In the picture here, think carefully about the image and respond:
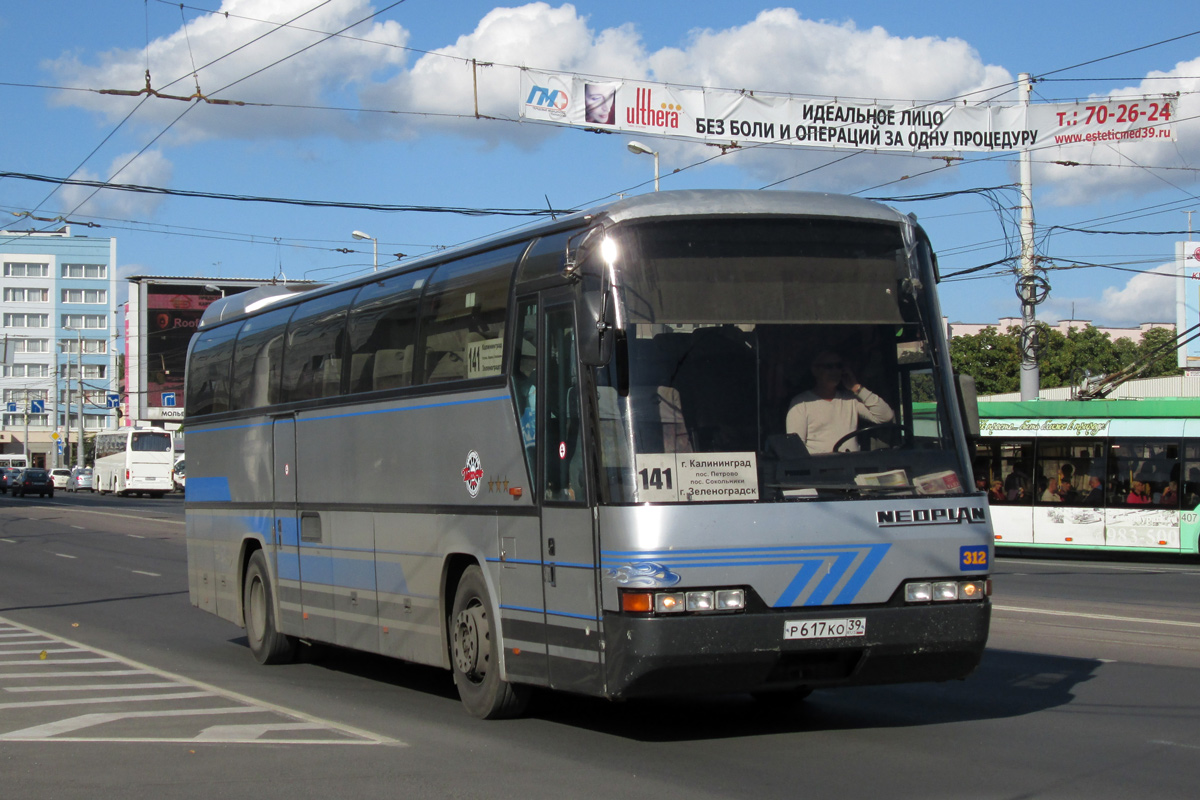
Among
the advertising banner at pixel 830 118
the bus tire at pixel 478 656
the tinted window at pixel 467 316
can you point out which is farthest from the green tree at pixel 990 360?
the bus tire at pixel 478 656

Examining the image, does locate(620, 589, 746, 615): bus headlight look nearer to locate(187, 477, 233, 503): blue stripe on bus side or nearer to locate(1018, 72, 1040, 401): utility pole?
locate(187, 477, 233, 503): blue stripe on bus side

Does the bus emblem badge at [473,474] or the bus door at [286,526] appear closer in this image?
the bus emblem badge at [473,474]

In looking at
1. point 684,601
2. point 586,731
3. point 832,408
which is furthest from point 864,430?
point 586,731

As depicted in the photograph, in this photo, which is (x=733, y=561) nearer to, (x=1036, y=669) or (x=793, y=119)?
(x=1036, y=669)

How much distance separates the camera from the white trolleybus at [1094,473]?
25.4 meters

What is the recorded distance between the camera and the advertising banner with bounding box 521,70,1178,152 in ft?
77.5

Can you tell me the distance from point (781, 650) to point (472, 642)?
94.6 inches

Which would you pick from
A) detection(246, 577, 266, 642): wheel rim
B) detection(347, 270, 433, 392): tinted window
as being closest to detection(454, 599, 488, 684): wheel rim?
detection(347, 270, 433, 392): tinted window

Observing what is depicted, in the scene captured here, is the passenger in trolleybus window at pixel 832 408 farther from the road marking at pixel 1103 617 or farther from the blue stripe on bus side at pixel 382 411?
the road marking at pixel 1103 617

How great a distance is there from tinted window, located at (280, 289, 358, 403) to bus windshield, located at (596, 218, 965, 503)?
4.11m

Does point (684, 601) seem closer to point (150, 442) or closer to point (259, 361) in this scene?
point (259, 361)

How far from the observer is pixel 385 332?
10.1 meters

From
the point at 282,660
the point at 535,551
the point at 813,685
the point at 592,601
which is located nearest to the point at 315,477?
the point at 282,660

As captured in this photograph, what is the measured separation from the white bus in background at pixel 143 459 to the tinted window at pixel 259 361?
58.7 metres
